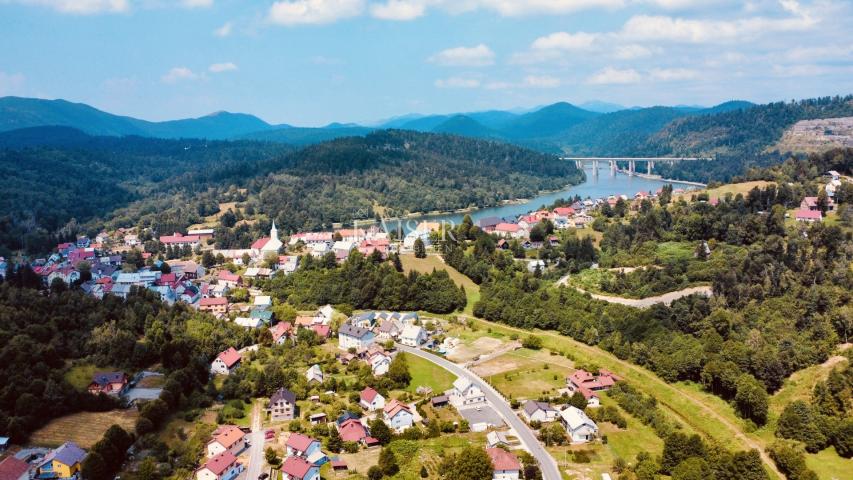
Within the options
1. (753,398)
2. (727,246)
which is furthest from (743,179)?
(753,398)

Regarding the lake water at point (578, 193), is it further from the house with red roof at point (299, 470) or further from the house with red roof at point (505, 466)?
the house with red roof at point (299, 470)

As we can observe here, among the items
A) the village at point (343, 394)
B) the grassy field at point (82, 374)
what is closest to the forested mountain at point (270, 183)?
the village at point (343, 394)

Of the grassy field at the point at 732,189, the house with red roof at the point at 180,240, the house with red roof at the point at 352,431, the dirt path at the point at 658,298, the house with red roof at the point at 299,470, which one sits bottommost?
the house with red roof at the point at 352,431

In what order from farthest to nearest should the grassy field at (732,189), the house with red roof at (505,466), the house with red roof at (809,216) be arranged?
the grassy field at (732,189), the house with red roof at (809,216), the house with red roof at (505,466)

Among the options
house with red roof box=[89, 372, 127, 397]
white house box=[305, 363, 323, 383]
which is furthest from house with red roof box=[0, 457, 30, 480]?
white house box=[305, 363, 323, 383]

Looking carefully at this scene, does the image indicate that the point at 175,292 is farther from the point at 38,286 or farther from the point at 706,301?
the point at 706,301

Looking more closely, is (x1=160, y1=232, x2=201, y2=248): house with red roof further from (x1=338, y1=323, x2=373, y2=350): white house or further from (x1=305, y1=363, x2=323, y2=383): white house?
(x1=305, y1=363, x2=323, y2=383): white house
